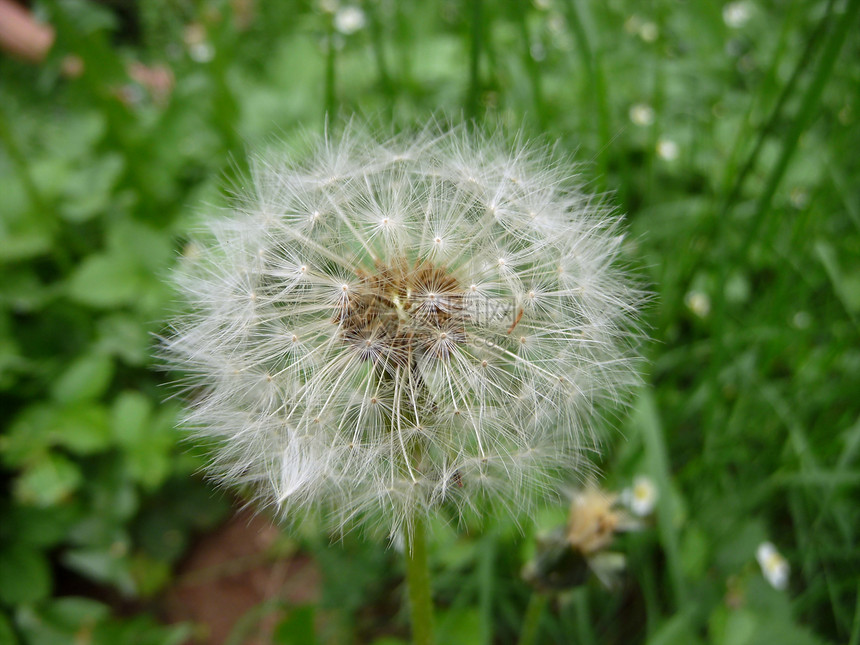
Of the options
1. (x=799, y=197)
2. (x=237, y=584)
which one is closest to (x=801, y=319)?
(x=799, y=197)

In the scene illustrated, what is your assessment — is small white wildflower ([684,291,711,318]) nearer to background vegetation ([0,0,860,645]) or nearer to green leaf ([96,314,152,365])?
background vegetation ([0,0,860,645])

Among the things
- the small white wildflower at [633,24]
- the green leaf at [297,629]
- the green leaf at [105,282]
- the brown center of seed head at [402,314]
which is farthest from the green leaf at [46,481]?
the small white wildflower at [633,24]

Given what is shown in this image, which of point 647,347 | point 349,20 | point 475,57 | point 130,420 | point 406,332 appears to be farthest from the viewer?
point 349,20

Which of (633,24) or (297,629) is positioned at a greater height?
(633,24)

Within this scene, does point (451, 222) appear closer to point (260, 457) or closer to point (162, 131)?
point (260, 457)

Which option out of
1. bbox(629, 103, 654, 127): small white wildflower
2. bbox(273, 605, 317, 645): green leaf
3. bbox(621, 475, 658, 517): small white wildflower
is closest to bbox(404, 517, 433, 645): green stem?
bbox(273, 605, 317, 645): green leaf

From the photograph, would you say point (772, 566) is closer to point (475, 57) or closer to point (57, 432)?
point (475, 57)

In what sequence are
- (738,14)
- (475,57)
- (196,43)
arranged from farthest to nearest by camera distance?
1. (196,43)
2. (738,14)
3. (475,57)
